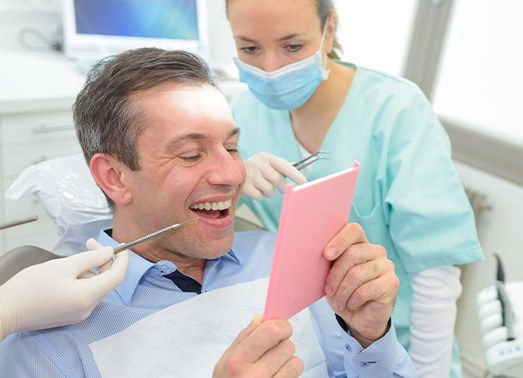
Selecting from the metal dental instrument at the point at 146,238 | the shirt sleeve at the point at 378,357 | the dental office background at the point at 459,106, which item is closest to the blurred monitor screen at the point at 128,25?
the dental office background at the point at 459,106

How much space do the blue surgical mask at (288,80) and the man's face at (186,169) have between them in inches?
12.6

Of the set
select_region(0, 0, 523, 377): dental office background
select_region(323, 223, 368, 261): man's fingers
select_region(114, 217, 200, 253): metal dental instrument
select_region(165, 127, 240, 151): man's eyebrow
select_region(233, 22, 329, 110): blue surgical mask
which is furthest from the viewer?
select_region(0, 0, 523, 377): dental office background

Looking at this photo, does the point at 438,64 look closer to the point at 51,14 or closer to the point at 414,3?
the point at 414,3

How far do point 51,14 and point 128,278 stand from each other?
2.28m

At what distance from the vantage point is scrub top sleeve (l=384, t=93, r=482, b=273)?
1.30 m

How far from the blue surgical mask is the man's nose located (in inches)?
15.3

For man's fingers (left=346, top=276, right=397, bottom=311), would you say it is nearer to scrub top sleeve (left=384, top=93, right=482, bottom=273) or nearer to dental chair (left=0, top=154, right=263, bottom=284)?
scrub top sleeve (left=384, top=93, right=482, bottom=273)

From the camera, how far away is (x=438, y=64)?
2.40 metres

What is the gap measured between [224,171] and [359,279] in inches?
14.1

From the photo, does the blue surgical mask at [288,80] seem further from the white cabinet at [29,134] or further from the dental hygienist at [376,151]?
the white cabinet at [29,134]

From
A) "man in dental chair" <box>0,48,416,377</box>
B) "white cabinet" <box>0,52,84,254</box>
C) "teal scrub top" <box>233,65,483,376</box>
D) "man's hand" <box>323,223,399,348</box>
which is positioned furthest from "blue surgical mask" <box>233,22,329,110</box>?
"white cabinet" <box>0,52,84,254</box>

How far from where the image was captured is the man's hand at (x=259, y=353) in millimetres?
750

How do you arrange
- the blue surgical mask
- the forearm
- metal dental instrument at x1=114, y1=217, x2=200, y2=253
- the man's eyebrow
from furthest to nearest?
the blue surgical mask → the forearm → the man's eyebrow → metal dental instrument at x1=114, y1=217, x2=200, y2=253

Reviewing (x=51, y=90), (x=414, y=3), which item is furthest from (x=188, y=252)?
(x=414, y=3)
